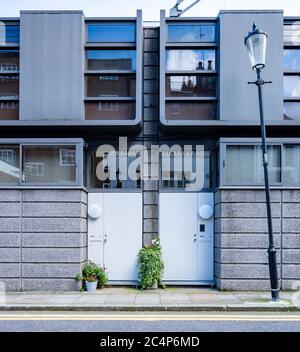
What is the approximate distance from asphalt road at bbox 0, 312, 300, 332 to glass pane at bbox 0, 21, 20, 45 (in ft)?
25.0

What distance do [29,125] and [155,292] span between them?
5.71 m

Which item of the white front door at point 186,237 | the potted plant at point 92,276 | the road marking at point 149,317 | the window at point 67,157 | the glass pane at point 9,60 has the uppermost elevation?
the glass pane at point 9,60

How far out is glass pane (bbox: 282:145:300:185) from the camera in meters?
11.1

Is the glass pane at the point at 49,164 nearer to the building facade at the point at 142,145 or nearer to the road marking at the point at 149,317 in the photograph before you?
the building facade at the point at 142,145

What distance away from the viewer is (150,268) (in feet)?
36.1

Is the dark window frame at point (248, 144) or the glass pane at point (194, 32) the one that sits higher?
the glass pane at point (194, 32)

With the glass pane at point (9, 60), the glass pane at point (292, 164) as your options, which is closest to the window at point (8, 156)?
the glass pane at point (9, 60)

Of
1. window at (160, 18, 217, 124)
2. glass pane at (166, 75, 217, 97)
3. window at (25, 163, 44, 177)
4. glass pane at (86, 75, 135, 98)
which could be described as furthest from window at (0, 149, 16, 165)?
glass pane at (166, 75, 217, 97)

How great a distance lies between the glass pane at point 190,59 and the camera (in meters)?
11.8

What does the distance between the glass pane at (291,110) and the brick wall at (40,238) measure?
6199 mm

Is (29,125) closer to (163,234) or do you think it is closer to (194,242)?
(163,234)

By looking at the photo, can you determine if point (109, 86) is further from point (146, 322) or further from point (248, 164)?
point (146, 322)

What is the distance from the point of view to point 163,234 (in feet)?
38.4

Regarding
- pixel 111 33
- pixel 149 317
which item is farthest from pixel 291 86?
pixel 149 317
